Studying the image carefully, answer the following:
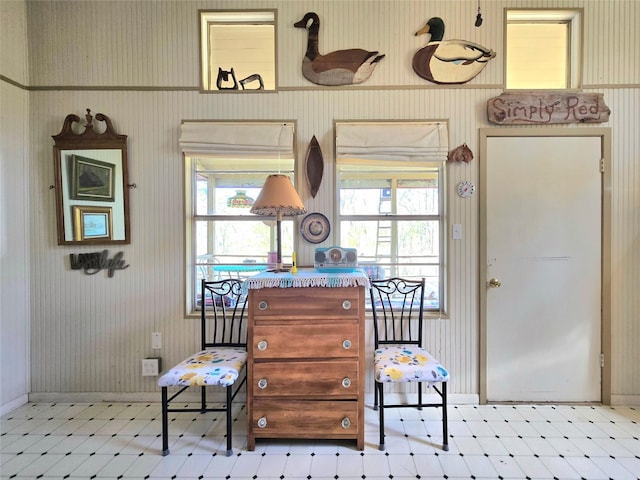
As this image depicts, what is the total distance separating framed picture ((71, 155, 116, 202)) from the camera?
2.15 m

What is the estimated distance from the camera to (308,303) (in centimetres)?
A: 168

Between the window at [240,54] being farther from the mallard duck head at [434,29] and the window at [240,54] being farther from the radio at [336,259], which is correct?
the radio at [336,259]

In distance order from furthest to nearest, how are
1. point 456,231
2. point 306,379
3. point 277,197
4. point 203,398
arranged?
point 456,231, point 203,398, point 277,197, point 306,379

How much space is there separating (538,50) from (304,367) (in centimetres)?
277

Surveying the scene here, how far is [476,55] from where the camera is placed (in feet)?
6.95

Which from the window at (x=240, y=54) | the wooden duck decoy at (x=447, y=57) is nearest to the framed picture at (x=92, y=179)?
the window at (x=240, y=54)

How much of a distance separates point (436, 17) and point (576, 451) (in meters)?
2.86

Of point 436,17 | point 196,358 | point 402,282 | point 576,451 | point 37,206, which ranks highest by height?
point 436,17

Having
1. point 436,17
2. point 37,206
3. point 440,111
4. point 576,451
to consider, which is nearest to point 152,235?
point 37,206

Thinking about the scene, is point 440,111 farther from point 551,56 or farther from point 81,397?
point 81,397

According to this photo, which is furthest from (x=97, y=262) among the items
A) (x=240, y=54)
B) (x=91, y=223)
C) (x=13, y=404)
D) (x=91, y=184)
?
(x=240, y=54)

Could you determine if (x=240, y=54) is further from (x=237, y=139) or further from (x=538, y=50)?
(x=538, y=50)

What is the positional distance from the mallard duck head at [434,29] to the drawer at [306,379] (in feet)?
7.39

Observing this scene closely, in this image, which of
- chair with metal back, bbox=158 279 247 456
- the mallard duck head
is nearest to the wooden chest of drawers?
chair with metal back, bbox=158 279 247 456
